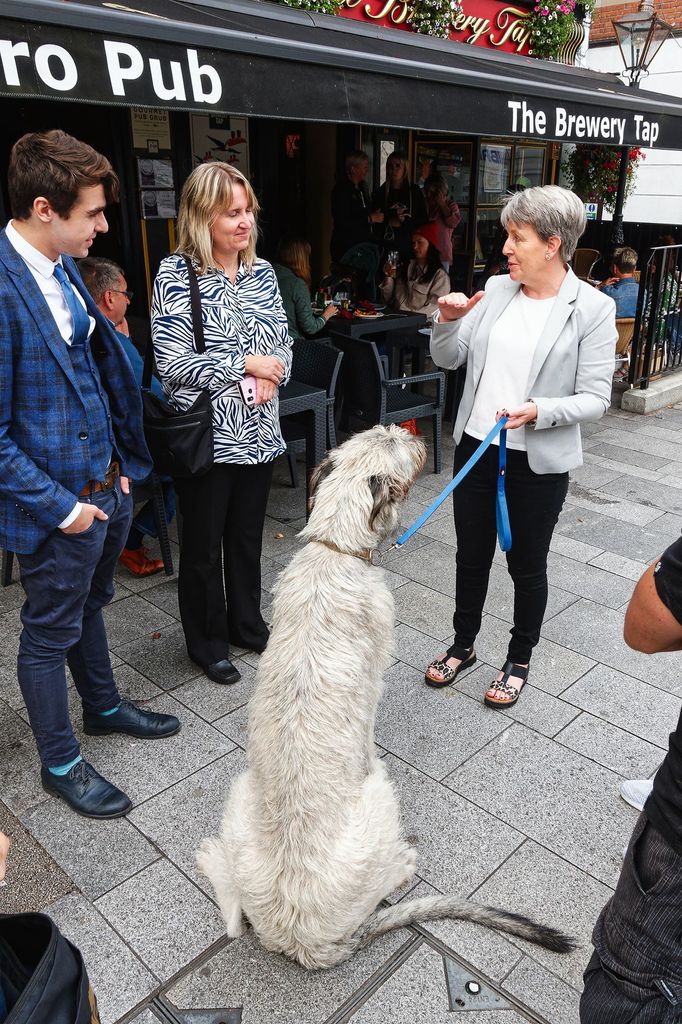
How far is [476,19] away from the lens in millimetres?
9148

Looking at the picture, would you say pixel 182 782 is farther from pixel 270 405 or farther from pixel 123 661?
pixel 270 405

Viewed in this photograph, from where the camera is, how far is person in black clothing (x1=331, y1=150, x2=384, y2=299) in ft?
26.6

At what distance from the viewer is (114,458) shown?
9.39 ft

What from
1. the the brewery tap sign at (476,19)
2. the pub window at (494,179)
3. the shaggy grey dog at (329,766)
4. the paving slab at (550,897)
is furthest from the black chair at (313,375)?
the pub window at (494,179)

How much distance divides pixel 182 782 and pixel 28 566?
3.53 feet

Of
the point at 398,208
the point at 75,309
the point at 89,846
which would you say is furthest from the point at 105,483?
the point at 398,208

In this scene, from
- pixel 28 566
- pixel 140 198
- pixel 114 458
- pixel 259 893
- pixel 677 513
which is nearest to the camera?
pixel 259 893

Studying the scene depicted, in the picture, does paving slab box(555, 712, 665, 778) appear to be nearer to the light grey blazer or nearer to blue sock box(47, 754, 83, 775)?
the light grey blazer

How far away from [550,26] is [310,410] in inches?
320

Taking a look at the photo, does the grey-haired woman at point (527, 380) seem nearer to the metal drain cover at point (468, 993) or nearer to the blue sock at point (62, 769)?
the metal drain cover at point (468, 993)

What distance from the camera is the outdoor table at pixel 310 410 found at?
4945 mm

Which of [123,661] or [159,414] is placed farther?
[123,661]

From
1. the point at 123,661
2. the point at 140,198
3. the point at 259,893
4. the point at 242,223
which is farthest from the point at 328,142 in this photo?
the point at 259,893

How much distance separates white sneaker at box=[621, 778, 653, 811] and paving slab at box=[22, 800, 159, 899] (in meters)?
1.77
